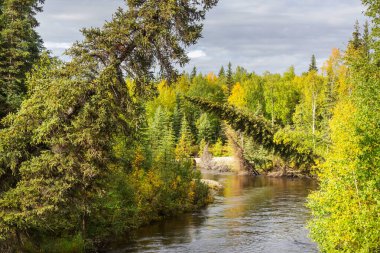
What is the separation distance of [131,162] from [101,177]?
19350 mm

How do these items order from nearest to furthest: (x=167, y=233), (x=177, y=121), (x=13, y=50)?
(x=13, y=50) < (x=167, y=233) < (x=177, y=121)

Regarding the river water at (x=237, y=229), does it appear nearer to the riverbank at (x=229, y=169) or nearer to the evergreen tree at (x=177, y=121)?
the riverbank at (x=229, y=169)

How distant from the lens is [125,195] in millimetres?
32688

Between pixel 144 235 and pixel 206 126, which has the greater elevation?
pixel 206 126

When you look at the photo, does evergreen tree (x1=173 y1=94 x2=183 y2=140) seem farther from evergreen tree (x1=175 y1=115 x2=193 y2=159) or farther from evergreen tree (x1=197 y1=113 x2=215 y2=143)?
evergreen tree (x1=197 y1=113 x2=215 y2=143)

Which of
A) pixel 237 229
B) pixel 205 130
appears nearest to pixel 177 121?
pixel 205 130

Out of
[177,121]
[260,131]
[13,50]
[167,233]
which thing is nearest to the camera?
[13,50]

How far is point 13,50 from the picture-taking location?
28.5 metres

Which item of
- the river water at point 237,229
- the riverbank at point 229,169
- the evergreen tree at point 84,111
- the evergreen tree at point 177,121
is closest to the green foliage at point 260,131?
the river water at point 237,229

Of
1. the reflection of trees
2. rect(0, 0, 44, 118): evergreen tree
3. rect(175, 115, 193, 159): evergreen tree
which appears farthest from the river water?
rect(0, 0, 44, 118): evergreen tree

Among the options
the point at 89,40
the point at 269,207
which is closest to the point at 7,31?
the point at 89,40

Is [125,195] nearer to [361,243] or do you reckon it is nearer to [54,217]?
[54,217]

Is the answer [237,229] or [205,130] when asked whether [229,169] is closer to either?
[205,130]

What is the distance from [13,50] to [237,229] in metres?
19.3
